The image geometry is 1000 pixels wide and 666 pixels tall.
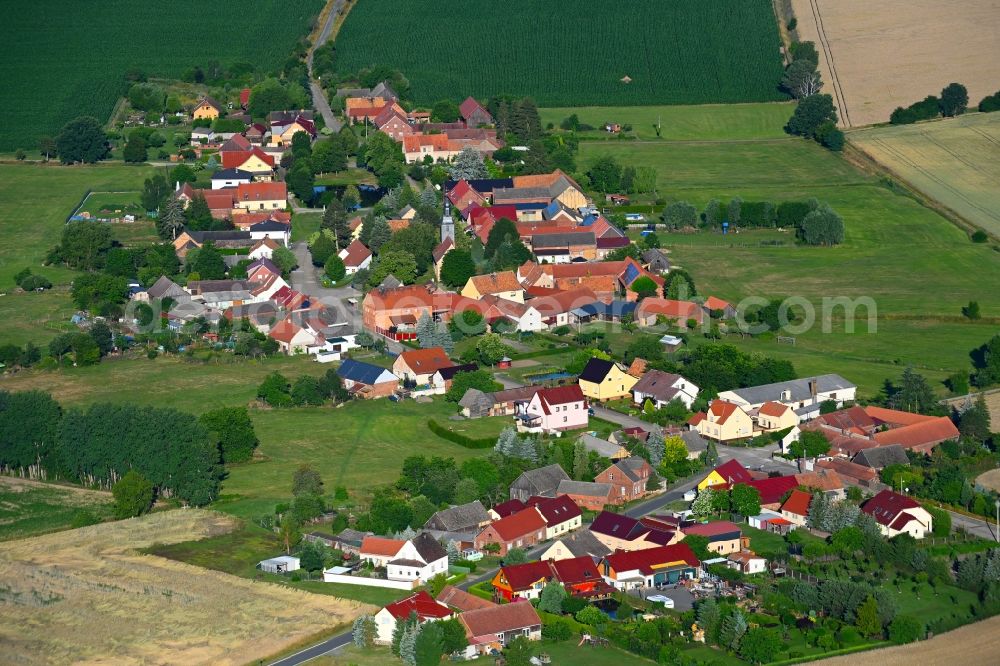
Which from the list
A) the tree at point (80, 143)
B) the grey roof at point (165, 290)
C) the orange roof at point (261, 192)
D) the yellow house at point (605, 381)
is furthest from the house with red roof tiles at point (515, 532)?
the tree at point (80, 143)

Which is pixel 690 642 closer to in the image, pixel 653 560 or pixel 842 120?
pixel 653 560

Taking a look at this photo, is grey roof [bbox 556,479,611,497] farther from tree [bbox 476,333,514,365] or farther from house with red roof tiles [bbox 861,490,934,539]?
tree [bbox 476,333,514,365]

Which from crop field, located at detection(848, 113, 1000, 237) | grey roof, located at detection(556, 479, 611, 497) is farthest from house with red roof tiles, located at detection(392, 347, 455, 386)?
crop field, located at detection(848, 113, 1000, 237)

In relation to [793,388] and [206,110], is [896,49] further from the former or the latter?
[793,388]

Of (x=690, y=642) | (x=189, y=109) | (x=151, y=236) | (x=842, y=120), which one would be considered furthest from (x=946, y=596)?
(x=189, y=109)

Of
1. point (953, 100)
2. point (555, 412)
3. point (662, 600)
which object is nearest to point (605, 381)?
point (555, 412)

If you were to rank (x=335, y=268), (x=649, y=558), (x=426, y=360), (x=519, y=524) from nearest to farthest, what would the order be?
1. (x=649, y=558)
2. (x=519, y=524)
3. (x=426, y=360)
4. (x=335, y=268)
